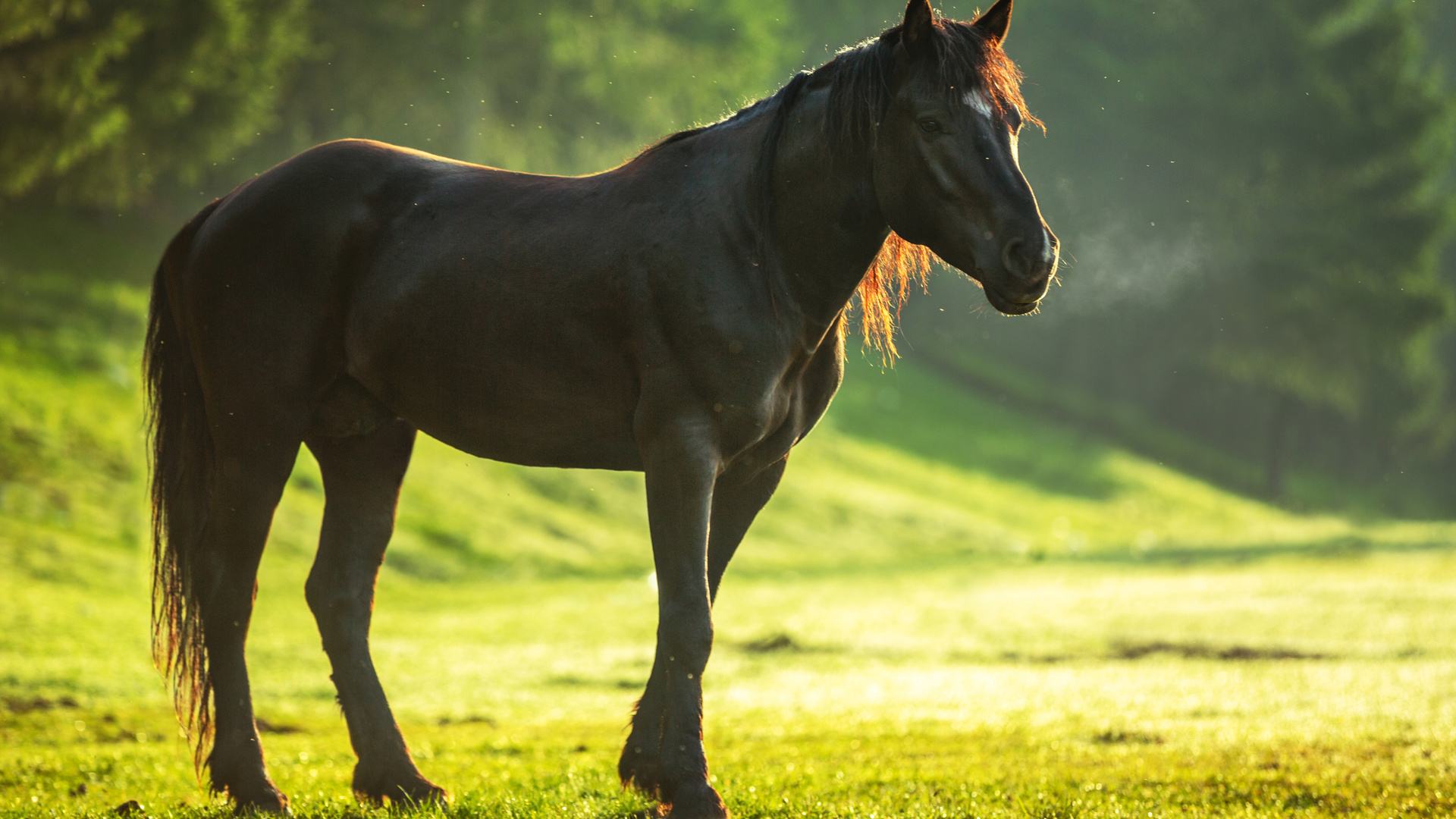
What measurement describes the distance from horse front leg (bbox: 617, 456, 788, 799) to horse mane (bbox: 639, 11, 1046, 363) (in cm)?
66

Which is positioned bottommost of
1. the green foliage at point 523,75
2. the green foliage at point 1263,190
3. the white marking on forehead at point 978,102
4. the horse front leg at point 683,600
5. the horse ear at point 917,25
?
the horse front leg at point 683,600

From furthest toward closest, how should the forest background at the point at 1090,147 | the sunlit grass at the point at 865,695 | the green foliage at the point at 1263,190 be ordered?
1. the green foliage at the point at 1263,190
2. the forest background at the point at 1090,147
3. the sunlit grass at the point at 865,695

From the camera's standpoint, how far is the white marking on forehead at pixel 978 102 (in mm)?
A: 3523

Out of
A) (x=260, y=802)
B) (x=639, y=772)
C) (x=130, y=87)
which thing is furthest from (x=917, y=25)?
(x=130, y=87)

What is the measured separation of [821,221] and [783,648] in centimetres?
832

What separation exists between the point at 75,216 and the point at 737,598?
16.7m

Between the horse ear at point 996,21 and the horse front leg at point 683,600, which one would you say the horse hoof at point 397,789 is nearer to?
the horse front leg at point 683,600

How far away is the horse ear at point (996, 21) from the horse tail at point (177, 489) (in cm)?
321

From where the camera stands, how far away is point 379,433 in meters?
4.80

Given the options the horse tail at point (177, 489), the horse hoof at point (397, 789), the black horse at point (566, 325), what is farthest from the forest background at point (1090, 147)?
the horse hoof at point (397, 789)

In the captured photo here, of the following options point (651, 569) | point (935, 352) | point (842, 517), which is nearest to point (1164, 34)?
point (935, 352)

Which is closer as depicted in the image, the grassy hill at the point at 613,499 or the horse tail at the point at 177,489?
the horse tail at the point at 177,489

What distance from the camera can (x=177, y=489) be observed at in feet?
15.7

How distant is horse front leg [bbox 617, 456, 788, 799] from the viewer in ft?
13.5
